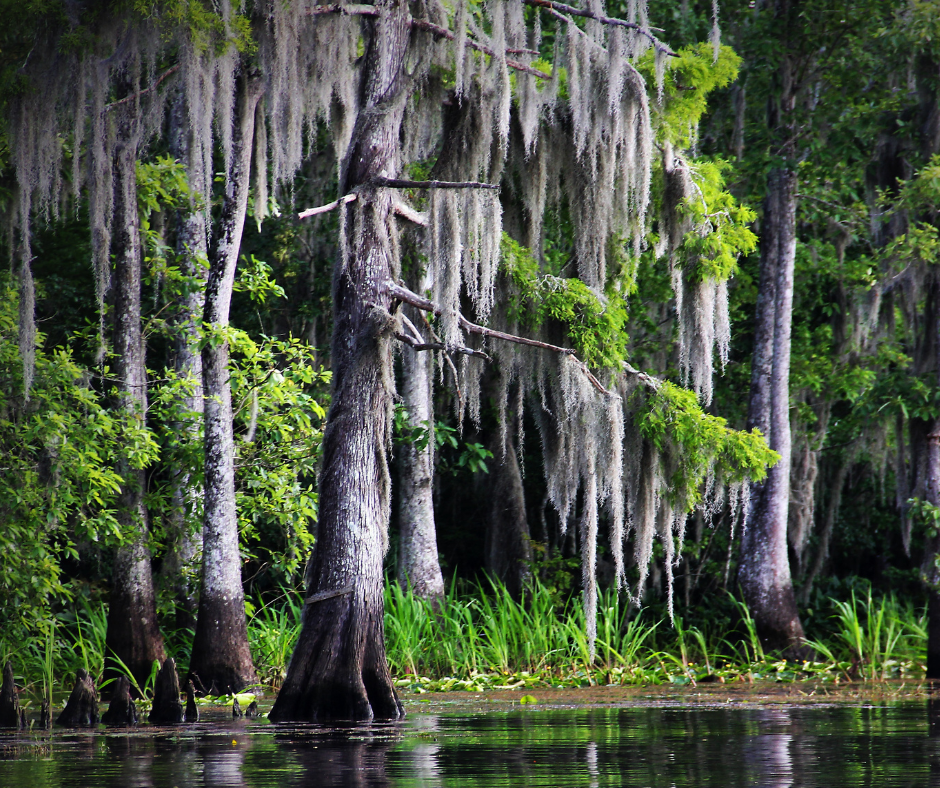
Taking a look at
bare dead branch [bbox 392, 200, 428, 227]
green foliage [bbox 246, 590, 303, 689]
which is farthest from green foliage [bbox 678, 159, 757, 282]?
green foliage [bbox 246, 590, 303, 689]

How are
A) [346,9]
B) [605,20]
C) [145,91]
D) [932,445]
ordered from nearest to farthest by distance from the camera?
[346,9] < [605,20] < [145,91] < [932,445]

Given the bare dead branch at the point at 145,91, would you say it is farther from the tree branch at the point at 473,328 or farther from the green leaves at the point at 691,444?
the green leaves at the point at 691,444

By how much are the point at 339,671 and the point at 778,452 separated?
749 cm

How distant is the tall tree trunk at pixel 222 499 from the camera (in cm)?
1125

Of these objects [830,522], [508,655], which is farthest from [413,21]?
[830,522]

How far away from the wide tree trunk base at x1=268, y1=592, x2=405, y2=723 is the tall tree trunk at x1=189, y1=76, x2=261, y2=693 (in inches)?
130

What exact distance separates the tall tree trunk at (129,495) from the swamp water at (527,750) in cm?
280

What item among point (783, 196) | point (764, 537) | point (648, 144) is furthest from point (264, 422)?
point (783, 196)

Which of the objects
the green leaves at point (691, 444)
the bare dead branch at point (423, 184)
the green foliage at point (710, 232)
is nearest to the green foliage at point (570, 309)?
the green leaves at point (691, 444)

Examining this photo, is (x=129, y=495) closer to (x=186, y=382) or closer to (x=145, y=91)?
(x=186, y=382)

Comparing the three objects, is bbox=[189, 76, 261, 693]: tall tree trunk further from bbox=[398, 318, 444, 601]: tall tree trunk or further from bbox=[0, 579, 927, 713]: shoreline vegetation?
bbox=[398, 318, 444, 601]: tall tree trunk

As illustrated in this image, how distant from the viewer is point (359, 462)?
28.3 ft

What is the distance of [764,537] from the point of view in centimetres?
1392

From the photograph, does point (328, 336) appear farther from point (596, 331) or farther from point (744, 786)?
point (744, 786)
